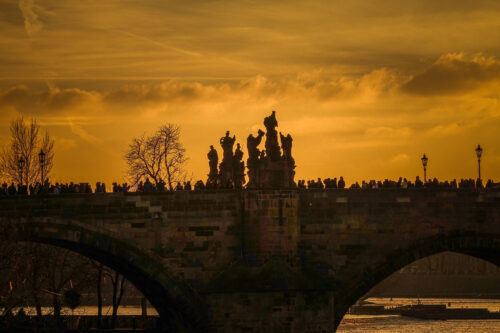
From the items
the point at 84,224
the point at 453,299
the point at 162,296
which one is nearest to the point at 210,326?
the point at 162,296

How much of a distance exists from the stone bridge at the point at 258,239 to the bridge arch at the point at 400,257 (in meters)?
0.04

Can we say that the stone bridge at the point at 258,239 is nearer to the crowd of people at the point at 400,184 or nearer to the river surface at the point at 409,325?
the crowd of people at the point at 400,184

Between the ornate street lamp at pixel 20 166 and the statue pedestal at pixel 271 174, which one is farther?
the ornate street lamp at pixel 20 166

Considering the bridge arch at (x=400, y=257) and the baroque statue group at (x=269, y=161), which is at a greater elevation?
the baroque statue group at (x=269, y=161)

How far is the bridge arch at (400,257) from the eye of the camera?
46.9m

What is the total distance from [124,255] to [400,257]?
11.0 m

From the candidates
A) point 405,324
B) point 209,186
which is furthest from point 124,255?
point 405,324

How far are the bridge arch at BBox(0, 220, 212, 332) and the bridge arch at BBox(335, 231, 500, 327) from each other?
5.62 metres

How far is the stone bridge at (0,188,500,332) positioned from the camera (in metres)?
44.5

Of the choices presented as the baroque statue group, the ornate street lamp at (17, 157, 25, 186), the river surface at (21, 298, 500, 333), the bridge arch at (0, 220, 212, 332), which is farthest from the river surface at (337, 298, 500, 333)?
the bridge arch at (0, 220, 212, 332)

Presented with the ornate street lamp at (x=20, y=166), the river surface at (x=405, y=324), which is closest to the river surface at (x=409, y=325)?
the river surface at (x=405, y=324)

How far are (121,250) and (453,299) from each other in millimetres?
80595

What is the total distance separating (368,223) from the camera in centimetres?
4744

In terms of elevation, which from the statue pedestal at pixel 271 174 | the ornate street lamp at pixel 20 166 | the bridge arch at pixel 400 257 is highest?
the ornate street lamp at pixel 20 166
